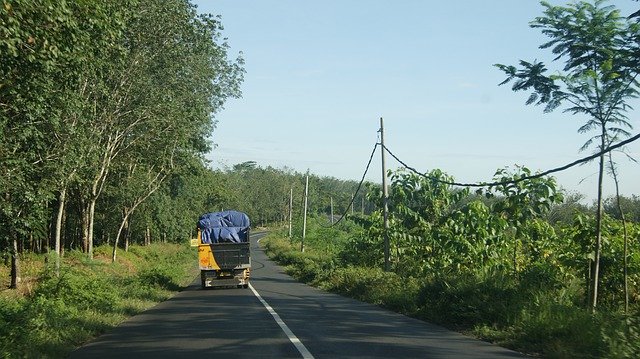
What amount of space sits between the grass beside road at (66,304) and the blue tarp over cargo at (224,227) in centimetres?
284

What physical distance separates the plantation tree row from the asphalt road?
5402 millimetres

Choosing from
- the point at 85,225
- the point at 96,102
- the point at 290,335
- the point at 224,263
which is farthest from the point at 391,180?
the point at 85,225

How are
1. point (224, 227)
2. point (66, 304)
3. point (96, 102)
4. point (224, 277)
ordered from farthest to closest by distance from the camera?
point (224, 227), point (224, 277), point (96, 102), point (66, 304)

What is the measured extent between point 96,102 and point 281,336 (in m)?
18.0

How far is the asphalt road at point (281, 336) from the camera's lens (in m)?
10.4

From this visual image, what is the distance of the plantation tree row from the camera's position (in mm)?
12242

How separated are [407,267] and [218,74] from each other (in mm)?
17368

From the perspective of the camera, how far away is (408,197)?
27.5m

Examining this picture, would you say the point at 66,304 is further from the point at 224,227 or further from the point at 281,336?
the point at 224,227

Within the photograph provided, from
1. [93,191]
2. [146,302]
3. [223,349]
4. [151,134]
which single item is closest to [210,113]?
[151,134]

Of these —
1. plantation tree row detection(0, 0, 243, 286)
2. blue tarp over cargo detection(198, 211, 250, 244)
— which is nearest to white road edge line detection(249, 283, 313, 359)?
plantation tree row detection(0, 0, 243, 286)

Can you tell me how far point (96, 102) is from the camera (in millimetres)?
26766

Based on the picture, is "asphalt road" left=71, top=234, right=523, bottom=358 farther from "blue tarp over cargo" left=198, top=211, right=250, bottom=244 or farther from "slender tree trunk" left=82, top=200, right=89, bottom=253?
"slender tree trunk" left=82, top=200, right=89, bottom=253

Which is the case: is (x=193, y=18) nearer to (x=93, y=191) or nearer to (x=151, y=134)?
(x=151, y=134)
